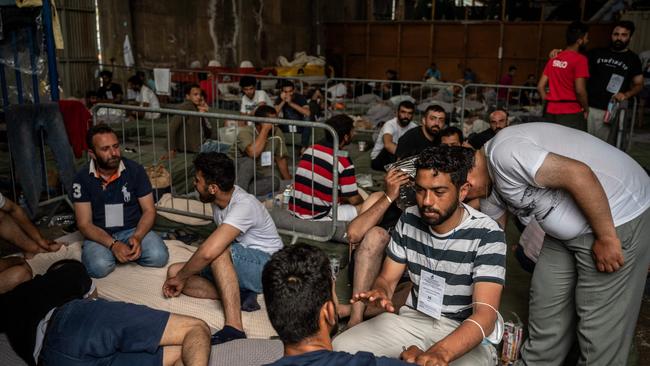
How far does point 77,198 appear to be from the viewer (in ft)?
13.7

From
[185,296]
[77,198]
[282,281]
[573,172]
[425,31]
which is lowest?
[185,296]

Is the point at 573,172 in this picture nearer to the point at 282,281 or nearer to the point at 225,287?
the point at 282,281


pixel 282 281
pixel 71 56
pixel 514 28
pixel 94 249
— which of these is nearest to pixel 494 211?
pixel 282 281

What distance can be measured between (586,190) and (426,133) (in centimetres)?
340

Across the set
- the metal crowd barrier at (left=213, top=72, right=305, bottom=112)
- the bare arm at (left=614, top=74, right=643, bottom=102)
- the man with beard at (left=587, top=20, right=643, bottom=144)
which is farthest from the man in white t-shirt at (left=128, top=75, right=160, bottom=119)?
the bare arm at (left=614, top=74, right=643, bottom=102)

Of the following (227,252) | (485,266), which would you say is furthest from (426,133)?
(485,266)

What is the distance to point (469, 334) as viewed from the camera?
7.69 ft

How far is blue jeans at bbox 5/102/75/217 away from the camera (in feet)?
16.9

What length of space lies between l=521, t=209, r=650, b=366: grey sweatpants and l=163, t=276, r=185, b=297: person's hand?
2.25 m

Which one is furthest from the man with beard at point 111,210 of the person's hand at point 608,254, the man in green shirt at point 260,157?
the person's hand at point 608,254

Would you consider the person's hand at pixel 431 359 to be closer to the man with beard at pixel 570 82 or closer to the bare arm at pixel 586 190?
the bare arm at pixel 586 190

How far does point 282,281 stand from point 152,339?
2.95ft

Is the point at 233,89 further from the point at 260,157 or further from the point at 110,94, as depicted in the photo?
the point at 260,157

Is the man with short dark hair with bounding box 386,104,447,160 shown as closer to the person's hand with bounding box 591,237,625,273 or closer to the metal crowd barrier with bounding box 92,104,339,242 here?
the metal crowd barrier with bounding box 92,104,339,242
